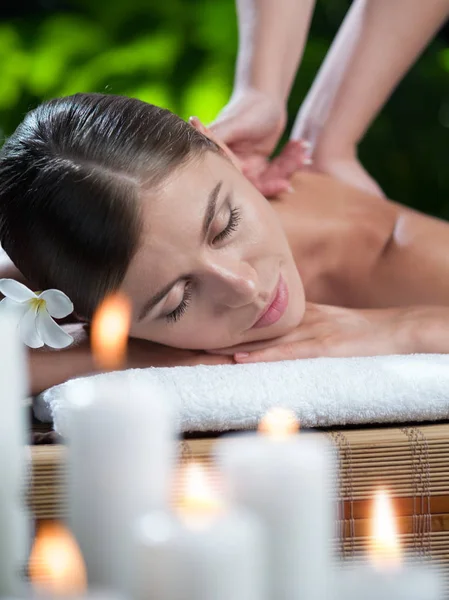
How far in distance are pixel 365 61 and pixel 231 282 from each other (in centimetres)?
76

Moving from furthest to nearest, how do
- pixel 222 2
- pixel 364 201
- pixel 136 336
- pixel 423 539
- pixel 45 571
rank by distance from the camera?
pixel 222 2, pixel 364 201, pixel 136 336, pixel 423 539, pixel 45 571

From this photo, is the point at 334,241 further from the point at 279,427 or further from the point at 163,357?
the point at 279,427

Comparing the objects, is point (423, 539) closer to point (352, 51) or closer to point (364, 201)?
point (364, 201)

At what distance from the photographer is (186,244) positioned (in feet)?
3.57

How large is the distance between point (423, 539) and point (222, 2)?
6.85ft

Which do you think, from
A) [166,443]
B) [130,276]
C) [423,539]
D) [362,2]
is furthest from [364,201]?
[166,443]

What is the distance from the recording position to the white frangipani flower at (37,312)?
111cm

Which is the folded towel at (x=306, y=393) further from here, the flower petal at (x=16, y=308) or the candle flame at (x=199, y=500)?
the candle flame at (x=199, y=500)

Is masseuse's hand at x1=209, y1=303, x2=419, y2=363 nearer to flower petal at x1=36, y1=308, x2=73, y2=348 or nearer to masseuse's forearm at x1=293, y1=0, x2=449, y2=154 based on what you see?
flower petal at x1=36, y1=308, x2=73, y2=348

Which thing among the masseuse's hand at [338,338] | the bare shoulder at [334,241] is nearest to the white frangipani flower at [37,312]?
the masseuse's hand at [338,338]

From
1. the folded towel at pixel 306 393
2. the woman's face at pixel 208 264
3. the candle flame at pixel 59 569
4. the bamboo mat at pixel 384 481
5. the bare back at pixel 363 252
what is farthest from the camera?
the bare back at pixel 363 252

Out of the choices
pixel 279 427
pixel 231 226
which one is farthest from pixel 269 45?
pixel 279 427

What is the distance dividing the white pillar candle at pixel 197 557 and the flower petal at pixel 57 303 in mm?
765

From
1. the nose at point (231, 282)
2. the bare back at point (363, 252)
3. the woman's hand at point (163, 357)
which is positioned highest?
the bare back at point (363, 252)
